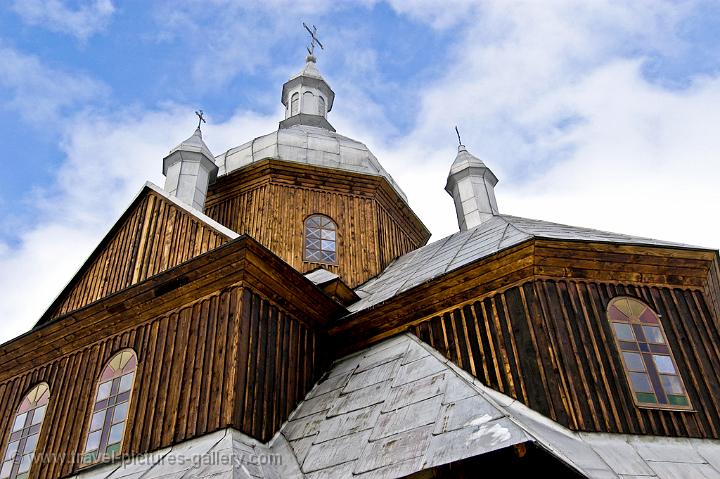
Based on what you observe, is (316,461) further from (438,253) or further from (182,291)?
(438,253)

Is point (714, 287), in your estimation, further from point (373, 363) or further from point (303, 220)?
point (303, 220)

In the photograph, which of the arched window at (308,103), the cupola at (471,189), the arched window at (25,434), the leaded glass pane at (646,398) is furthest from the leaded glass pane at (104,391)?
the arched window at (308,103)

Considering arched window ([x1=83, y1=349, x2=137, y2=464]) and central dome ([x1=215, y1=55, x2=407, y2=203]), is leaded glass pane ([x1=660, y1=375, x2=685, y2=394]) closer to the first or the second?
arched window ([x1=83, y1=349, x2=137, y2=464])

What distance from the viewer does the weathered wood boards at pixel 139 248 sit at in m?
10.2

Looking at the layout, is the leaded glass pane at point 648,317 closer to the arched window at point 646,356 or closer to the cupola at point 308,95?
the arched window at point 646,356

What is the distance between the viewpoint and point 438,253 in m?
11.6

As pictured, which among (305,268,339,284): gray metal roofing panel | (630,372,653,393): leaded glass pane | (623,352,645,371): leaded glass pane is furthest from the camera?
(305,268,339,284): gray metal roofing panel

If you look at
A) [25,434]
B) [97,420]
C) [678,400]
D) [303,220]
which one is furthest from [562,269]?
[25,434]

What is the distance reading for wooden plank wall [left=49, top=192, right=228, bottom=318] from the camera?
10.2 m

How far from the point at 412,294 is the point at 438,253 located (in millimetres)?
2525

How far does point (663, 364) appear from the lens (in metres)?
8.01

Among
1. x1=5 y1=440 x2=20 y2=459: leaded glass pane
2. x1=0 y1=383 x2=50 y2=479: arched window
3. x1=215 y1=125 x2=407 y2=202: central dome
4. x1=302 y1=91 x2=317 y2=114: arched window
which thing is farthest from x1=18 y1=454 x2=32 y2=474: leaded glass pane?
x1=302 y1=91 x2=317 y2=114: arched window

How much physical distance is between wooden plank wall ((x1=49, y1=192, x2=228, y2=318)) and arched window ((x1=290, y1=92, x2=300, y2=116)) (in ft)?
26.5

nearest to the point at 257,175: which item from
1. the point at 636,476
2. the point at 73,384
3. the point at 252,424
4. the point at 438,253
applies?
the point at 438,253
